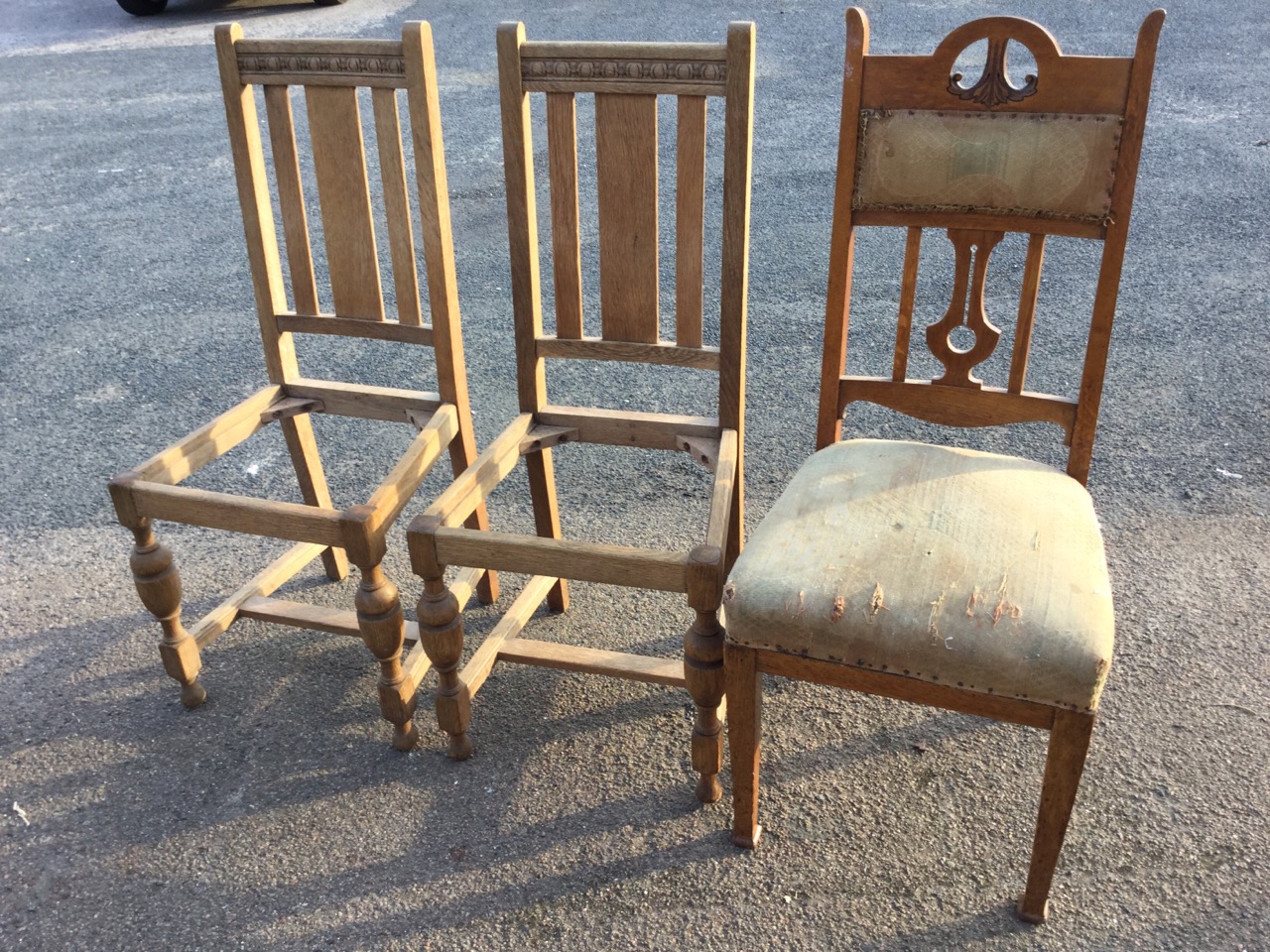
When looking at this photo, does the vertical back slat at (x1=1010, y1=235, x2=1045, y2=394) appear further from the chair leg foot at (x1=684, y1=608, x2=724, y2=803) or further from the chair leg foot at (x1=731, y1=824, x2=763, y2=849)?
the chair leg foot at (x1=731, y1=824, x2=763, y2=849)

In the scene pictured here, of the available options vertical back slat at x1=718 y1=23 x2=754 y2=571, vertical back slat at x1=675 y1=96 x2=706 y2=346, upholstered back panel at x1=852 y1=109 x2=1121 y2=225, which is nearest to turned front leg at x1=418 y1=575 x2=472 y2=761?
vertical back slat at x1=718 y1=23 x2=754 y2=571

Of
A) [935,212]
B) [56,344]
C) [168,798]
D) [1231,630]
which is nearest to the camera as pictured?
[935,212]

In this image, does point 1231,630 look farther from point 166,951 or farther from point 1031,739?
point 166,951

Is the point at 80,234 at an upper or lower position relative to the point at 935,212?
lower

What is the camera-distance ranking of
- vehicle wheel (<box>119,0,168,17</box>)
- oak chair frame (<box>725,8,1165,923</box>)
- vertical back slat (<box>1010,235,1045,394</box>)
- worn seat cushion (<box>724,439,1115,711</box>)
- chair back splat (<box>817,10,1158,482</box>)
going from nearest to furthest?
worn seat cushion (<box>724,439,1115,711</box>)
oak chair frame (<box>725,8,1165,923</box>)
chair back splat (<box>817,10,1158,482</box>)
vertical back slat (<box>1010,235,1045,394</box>)
vehicle wheel (<box>119,0,168,17</box>)

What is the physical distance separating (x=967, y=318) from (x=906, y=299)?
12 cm

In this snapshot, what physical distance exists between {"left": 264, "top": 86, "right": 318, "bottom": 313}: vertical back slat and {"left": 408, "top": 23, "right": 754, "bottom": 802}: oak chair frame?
0.46m

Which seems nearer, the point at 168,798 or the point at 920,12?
the point at 168,798

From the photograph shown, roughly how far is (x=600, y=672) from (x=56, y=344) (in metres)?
2.79

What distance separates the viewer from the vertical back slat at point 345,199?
80.0 inches

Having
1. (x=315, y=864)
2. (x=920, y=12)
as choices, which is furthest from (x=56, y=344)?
(x=920, y=12)

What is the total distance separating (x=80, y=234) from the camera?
4711 millimetres

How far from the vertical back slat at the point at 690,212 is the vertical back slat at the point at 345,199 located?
2.03 ft

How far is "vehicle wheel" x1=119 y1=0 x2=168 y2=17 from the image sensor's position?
877 centimetres
